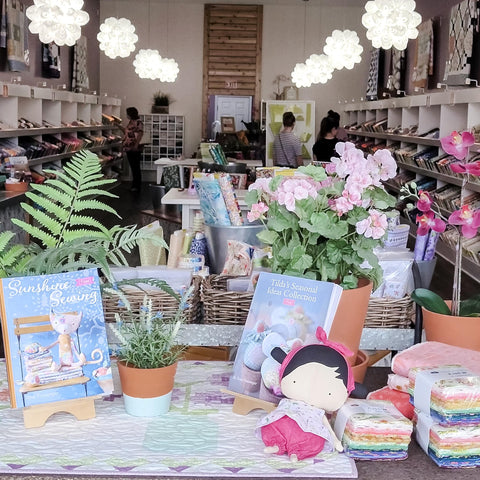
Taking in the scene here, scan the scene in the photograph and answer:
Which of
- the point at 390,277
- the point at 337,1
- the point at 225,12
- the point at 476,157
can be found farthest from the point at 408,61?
the point at 390,277

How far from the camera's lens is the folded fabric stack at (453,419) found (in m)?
1.32

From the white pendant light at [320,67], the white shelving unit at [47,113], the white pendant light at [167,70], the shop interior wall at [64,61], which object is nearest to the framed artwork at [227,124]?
the white shelving unit at [47,113]

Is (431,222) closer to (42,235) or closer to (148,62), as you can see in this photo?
(42,235)

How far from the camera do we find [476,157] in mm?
7098

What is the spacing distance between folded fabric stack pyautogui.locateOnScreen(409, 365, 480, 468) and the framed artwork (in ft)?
46.4

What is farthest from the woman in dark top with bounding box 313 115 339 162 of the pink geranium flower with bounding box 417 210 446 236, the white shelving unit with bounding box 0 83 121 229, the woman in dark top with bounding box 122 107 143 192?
the pink geranium flower with bounding box 417 210 446 236

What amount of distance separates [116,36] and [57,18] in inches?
81.0

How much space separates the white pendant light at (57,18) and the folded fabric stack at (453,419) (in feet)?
18.5

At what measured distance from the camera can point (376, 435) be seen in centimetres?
135

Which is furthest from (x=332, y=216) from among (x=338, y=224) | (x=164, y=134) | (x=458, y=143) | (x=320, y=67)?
(x=164, y=134)

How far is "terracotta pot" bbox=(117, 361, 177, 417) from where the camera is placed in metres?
1.48

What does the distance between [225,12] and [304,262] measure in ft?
49.0


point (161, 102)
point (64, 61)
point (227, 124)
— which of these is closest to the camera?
point (64, 61)

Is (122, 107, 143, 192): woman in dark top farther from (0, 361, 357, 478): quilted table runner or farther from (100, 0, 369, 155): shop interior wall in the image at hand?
(0, 361, 357, 478): quilted table runner
